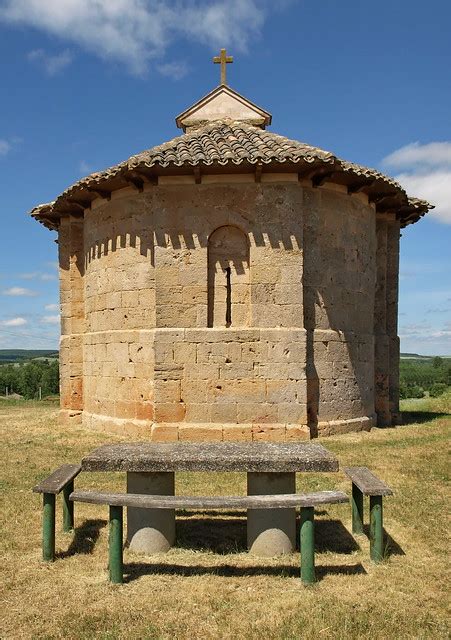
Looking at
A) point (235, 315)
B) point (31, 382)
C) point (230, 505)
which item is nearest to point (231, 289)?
point (235, 315)

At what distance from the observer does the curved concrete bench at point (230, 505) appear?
12.6ft

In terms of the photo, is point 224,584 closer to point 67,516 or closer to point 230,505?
point 230,505

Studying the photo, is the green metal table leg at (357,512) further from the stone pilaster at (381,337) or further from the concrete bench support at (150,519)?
the stone pilaster at (381,337)

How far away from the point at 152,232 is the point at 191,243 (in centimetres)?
85

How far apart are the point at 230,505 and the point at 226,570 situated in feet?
2.27

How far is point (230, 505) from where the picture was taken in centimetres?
381

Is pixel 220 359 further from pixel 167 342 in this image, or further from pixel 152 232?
pixel 152 232

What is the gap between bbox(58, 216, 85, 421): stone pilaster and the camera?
12562 millimetres

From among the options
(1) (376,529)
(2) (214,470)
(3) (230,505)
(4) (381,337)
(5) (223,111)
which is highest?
(5) (223,111)

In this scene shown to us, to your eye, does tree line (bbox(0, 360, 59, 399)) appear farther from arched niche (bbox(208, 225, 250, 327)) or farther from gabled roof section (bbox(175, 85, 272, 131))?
arched niche (bbox(208, 225, 250, 327))

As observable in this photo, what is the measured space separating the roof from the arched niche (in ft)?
4.07

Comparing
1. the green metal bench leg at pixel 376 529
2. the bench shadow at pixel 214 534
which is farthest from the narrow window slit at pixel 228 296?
the green metal bench leg at pixel 376 529

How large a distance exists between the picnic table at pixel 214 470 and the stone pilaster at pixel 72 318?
27.2 ft

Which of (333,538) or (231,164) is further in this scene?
(231,164)
